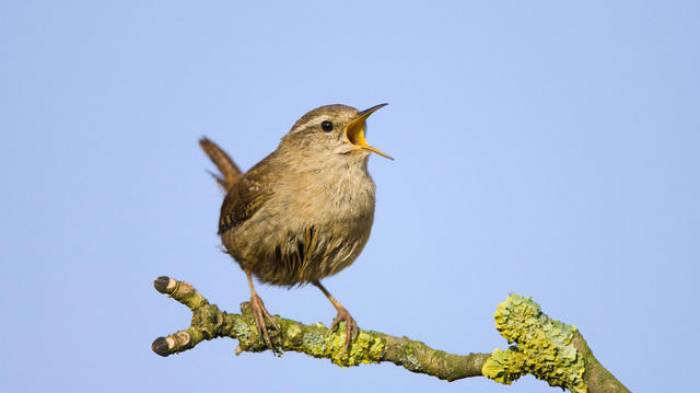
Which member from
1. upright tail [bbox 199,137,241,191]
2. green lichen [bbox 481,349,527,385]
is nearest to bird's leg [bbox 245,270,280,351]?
green lichen [bbox 481,349,527,385]

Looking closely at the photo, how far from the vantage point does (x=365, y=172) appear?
4.55m

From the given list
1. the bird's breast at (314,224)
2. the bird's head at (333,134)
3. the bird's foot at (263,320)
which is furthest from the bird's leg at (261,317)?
the bird's head at (333,134)

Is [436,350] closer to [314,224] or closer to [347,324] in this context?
[347,324]

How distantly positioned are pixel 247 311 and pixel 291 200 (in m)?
0.69

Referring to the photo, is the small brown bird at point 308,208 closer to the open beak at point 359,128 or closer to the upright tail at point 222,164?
the open beak at point 359,128

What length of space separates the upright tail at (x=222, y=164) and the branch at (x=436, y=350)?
7.34ft

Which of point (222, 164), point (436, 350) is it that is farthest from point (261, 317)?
point (222, 164)

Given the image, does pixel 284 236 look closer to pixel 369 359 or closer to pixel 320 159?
pixel 320 159

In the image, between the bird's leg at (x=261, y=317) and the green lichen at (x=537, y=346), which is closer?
the green lichen at (x=537, y=346)

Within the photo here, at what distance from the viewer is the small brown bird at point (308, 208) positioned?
4270 mm

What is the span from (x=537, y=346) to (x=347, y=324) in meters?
1.16

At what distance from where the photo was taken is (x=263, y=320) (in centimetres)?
386

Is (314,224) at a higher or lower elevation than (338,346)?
higher

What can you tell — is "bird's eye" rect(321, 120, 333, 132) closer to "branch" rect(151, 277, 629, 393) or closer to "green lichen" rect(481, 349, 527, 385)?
"branch" rect(151, 277, 629, 393)
